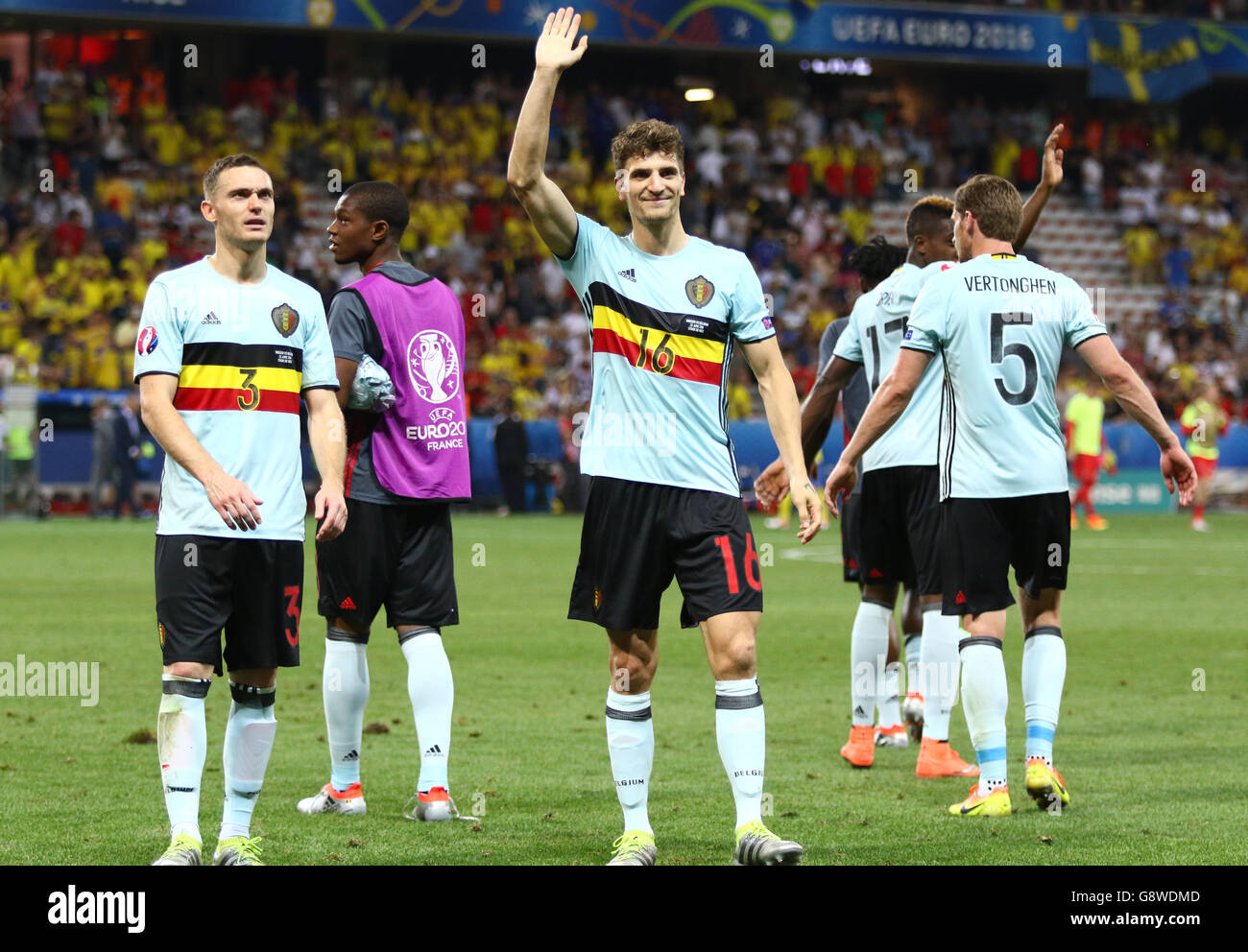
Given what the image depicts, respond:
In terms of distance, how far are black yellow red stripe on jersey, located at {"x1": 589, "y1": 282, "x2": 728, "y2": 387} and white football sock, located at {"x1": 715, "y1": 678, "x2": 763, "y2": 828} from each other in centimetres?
110

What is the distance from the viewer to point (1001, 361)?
7.12 meters

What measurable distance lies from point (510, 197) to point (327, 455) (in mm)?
30114

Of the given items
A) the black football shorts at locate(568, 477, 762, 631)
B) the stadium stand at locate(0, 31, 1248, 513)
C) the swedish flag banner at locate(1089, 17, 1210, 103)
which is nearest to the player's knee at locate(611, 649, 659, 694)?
the black football shorts at locate(568, 477, 762, 631)

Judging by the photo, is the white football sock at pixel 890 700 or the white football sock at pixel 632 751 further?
the white football sock at pixel 890 700

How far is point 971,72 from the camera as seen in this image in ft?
141

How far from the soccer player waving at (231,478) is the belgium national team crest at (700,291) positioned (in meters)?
1.31

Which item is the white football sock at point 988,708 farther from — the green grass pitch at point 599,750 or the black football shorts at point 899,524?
the black football shorts at point 899,524

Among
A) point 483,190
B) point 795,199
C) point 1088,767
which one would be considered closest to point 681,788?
point 1088,767

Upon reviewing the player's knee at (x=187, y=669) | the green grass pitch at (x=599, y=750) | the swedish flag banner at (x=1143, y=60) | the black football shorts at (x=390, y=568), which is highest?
the swedish flag banner at (x=1143, y=60)

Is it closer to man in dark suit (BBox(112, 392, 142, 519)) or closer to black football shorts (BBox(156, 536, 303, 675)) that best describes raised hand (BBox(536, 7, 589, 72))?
black football shorts (BBox(156, 536, 303, 675))

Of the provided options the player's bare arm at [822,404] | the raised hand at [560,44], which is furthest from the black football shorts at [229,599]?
the player's bare arm at [822,404]

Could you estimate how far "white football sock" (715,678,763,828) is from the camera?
590 cm

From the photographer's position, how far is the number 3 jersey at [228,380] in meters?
5.78

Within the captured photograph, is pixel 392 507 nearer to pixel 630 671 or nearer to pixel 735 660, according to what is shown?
pixel 630 671
